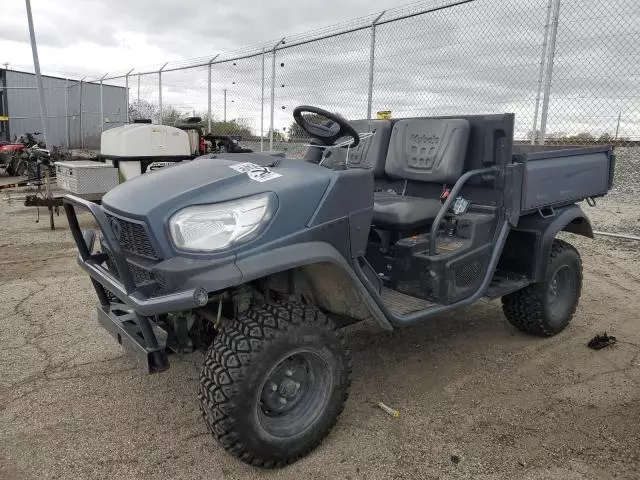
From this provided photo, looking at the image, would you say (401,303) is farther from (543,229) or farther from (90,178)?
(90,178)

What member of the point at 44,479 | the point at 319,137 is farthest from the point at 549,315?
the point at 44,479

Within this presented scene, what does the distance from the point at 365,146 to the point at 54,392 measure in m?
2.73

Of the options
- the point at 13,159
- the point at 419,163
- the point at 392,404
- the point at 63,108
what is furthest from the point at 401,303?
the point at 63,108

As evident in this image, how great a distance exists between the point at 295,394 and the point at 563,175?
8.30 ft

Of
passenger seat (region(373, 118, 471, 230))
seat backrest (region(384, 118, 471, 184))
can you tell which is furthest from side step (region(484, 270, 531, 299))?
seat backrest (region(384, 118, 471, 184))

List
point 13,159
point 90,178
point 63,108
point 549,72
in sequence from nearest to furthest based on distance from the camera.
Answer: point 549,72
point 90,178
point 13,159
point 63,108

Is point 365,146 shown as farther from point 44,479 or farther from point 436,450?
point 44,479

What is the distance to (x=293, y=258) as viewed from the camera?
2434 mm

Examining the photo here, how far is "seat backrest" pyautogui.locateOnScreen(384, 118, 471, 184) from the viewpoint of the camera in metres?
3.73

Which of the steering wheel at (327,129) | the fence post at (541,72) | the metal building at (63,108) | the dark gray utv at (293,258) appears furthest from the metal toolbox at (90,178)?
the metal building at (63,108)

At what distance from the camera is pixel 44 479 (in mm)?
2484

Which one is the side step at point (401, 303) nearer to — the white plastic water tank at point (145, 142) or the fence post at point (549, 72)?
the fence post at point (549, 72)

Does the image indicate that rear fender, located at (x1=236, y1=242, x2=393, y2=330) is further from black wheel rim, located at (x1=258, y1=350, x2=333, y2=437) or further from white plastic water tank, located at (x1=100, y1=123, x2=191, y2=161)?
white plastic water tank, located at (x1=100, y1=123, x2=191, y2=161)

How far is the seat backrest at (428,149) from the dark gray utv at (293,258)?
0.01 metres
